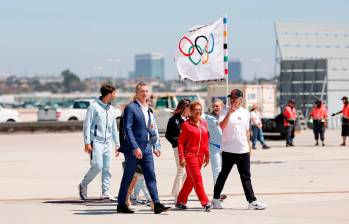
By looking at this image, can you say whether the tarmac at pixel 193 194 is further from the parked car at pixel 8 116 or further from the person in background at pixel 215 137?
the parked car at pixel 8 116

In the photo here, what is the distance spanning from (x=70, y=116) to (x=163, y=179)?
39.6 metres

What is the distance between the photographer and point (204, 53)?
53.3 feet

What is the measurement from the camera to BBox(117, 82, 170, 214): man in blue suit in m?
13.0

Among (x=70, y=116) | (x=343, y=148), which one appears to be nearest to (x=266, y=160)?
(x=343, y=148)

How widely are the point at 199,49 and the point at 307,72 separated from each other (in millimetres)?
34914

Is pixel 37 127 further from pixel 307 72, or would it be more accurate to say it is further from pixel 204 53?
pixel 204 53

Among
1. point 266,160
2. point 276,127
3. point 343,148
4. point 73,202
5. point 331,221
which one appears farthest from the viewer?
point 276,127

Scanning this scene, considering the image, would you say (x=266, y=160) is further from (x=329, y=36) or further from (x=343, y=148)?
(x=329, y=36)

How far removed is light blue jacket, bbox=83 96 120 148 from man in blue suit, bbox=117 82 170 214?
1.49m

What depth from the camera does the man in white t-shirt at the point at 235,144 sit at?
13.5m

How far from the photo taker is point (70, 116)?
190ft

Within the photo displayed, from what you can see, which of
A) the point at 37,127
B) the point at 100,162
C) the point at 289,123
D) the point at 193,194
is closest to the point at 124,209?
the point at 100,162

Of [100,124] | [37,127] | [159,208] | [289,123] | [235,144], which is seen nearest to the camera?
[159,208]

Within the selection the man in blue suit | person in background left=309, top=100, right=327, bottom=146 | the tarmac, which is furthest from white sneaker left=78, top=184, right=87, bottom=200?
person in background left=309, top=100, right=327, bottom=146
